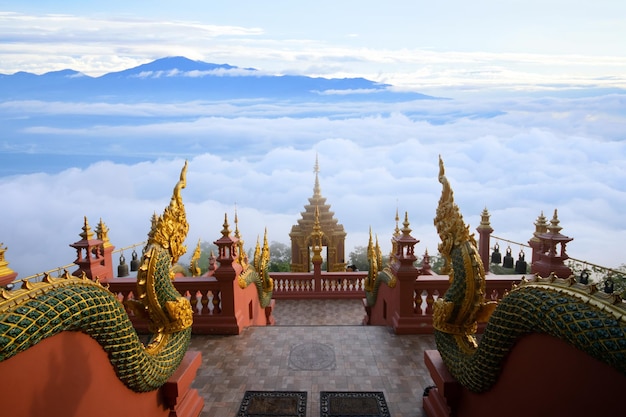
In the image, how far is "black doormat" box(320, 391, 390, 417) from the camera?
557 centimetres

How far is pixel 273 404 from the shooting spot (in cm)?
581

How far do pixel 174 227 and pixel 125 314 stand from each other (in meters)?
1.49

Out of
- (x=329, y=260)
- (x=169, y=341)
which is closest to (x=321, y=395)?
(x=169, y=341)

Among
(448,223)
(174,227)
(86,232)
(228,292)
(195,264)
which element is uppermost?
(448,223)

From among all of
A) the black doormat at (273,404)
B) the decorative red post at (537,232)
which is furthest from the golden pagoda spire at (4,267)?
the decorative red post at (537,232)

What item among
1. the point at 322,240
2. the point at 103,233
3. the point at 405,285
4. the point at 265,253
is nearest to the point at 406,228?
the point at 405,285

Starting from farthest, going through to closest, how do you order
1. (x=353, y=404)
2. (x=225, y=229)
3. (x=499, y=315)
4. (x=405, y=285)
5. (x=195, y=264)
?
(x=195, y=264) → (x=225, y=229) → (x=405, y=285) → (x=353, y=404) → (x=499, y=315)

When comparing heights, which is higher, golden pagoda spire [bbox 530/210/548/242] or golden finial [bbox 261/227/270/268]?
golden pagoda spire [bbox 530/210/548/242]

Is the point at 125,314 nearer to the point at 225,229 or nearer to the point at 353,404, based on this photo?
the point at 353,404

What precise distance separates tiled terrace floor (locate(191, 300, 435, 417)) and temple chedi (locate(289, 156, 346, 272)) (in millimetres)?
13305

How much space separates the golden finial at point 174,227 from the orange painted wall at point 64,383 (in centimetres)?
168

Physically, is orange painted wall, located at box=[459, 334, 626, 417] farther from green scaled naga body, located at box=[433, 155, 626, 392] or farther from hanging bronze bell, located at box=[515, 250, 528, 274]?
hanging bronze bell, located at box=[515, 250, 528, 274]

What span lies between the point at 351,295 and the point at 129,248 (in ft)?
23.3

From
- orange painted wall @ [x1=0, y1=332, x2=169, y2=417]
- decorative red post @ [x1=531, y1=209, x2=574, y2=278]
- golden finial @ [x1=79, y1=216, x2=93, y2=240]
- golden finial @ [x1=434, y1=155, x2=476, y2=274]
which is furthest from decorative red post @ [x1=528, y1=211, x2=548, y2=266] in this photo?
golden finial @ [x1=79, y1=216, x2=93, y2=240]
